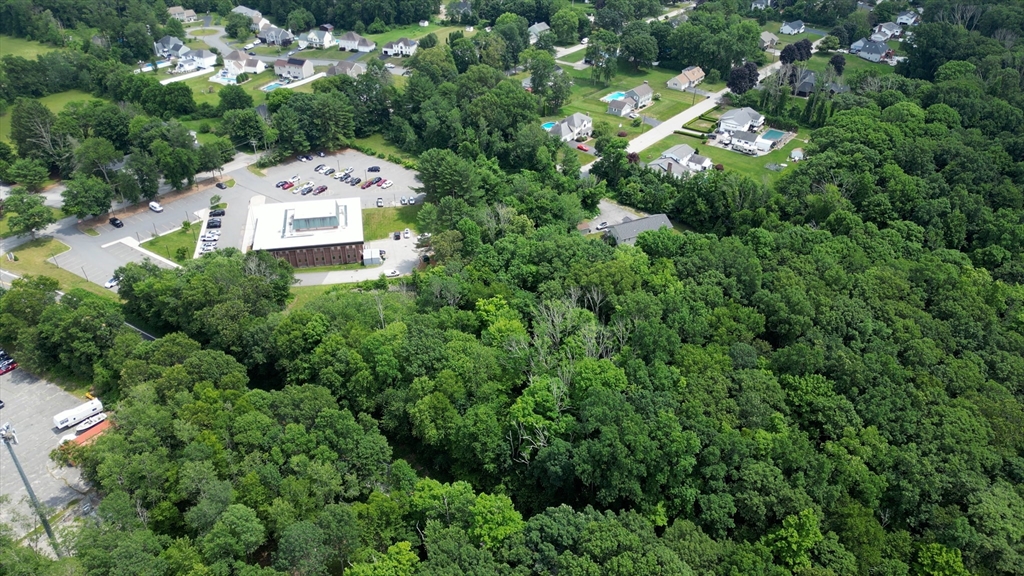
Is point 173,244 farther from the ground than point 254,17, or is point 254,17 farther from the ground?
point 254,17

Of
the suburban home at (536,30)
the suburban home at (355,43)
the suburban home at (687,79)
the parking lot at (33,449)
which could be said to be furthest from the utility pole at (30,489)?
the suburban home at (536,30)

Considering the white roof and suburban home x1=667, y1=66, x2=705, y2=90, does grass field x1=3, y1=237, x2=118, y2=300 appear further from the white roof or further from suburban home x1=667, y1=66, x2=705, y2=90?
suburban home x1=667, y1=66, x2=705, y2=90

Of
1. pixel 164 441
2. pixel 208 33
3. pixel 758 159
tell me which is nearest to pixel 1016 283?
pixel 758 159

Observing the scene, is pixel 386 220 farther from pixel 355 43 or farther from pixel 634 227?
pixel 355 43

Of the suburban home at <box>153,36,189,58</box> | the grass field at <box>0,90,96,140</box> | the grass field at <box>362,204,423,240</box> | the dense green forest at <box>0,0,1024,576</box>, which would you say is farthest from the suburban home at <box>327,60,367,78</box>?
the grass field at <box>362,204,423,240</box>

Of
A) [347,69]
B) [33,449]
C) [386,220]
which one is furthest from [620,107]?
[33,449]

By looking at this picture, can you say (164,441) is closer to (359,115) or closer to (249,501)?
(249,501)

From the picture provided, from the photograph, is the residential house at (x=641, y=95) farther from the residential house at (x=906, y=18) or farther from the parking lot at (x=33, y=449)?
the parking lot at (x=33, y=449)
